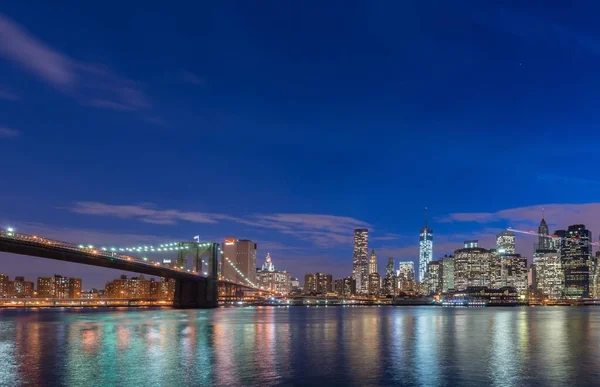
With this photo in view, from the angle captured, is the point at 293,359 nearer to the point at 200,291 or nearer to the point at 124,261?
the point at 124,261

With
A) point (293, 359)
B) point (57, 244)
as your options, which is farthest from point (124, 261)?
point (293, 359)

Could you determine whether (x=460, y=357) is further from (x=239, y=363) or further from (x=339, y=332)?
(x=339, y=332)

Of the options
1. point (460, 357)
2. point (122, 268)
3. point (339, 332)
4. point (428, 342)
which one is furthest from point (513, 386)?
point (122, 268)

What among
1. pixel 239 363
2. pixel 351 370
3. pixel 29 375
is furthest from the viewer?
pixel 239 363

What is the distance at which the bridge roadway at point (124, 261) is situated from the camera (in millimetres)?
86250

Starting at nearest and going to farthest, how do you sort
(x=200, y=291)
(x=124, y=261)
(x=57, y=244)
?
1. (x=57, y=244)
2. (x=124, y=261)
3. (x=200, y=291)

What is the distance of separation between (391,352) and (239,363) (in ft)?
37.9

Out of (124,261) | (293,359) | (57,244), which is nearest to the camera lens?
(293,359)

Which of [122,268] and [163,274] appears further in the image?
[163,274]

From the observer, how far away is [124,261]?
107062mm

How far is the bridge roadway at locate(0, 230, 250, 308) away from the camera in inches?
3396

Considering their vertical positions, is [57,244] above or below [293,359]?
above

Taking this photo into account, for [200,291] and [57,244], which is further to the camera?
[200,291]

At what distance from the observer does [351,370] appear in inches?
1312
